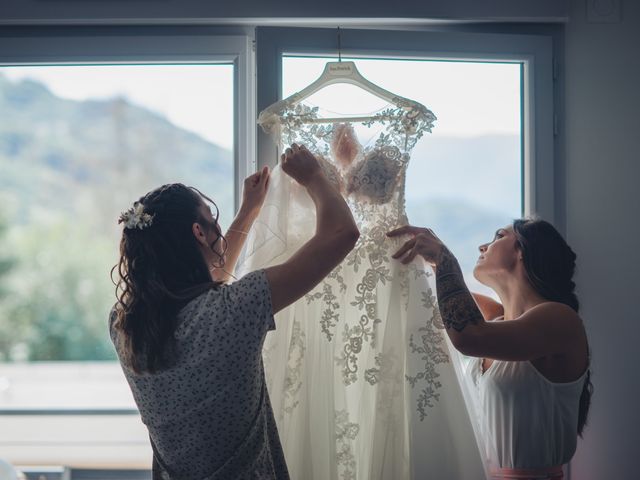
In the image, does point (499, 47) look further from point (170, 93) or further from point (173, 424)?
point (173, 424)

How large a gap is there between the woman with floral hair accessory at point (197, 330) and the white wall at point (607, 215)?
947 millimetres

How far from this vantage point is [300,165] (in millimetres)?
1452

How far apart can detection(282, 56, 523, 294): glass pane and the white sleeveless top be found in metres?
0.47

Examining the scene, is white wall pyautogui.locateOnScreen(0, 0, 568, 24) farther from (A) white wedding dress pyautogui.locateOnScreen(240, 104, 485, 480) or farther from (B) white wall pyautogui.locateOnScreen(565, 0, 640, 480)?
(A) white wedding dress pyautogui.locateOnScreen(240, 104, 485, 480)

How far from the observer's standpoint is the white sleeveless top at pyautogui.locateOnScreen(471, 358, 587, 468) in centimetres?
147

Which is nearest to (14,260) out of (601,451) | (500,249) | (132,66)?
(132,66)

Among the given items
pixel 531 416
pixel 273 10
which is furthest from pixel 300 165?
pixel 531 416

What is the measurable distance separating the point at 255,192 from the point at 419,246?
43cm

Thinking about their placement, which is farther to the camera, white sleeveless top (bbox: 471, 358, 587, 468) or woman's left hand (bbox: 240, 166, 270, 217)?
woman's left hand (bbox: 240, 166, 270, 217)

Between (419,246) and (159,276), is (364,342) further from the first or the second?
(159,276)

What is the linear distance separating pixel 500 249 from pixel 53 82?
4.71 ft

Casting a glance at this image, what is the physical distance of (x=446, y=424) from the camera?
4.85 ft

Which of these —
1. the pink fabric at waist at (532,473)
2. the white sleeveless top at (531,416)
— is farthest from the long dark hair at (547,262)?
the pink fabric at waist at (532,473)

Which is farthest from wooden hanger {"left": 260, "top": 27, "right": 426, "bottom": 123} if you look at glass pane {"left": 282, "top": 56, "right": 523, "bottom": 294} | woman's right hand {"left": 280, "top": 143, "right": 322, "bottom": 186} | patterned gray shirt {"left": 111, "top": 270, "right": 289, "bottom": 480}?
patterned gray shirt {"left": 111, "top": 270, "right": 289, "bottom": 480}
